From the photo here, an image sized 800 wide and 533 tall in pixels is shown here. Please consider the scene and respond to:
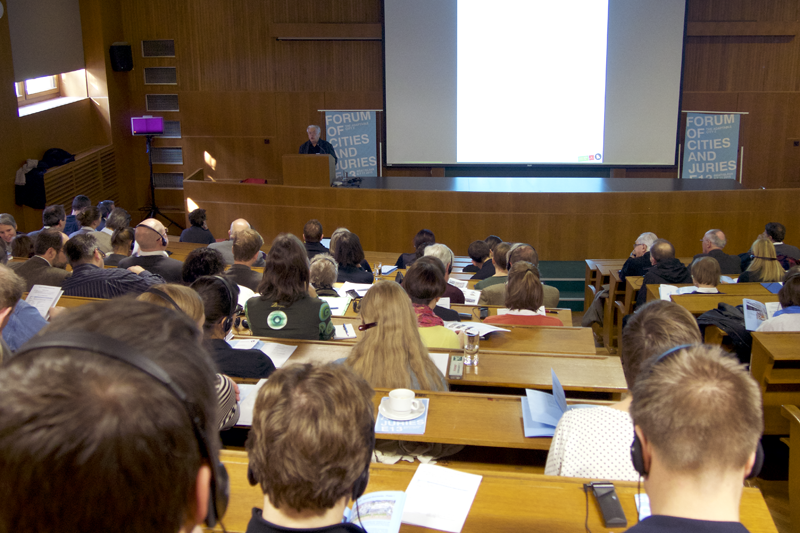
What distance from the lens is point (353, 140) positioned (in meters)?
A: 10.4

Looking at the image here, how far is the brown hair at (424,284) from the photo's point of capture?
11.8 ft

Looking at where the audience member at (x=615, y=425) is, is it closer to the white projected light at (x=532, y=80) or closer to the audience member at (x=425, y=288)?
the audience member at (x=425, y=288)

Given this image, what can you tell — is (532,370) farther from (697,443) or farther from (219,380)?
(697,443)

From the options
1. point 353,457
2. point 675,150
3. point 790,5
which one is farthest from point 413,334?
point 790,5

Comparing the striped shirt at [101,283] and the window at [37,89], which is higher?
the window at [37,89]

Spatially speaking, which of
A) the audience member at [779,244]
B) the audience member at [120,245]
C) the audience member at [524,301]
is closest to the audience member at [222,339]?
the audience member at [524,301]

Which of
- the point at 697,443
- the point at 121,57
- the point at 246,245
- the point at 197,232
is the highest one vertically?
the point at 121,57

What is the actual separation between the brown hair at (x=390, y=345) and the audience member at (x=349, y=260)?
2534 millimetres

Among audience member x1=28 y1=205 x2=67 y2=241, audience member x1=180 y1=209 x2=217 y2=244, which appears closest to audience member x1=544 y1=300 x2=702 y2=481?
audience member x1=28 y1=205 x2=67 y2=241

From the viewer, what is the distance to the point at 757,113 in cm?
1005

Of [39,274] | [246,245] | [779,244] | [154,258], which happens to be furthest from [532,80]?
[39,274]

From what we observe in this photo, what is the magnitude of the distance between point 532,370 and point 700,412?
1784 mm

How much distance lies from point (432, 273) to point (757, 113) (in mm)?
8764

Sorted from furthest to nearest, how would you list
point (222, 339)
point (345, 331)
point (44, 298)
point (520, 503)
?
1. point (345, 331)
2. point (44, 298)
3. point (222, 339)
4. point (520, 503)
